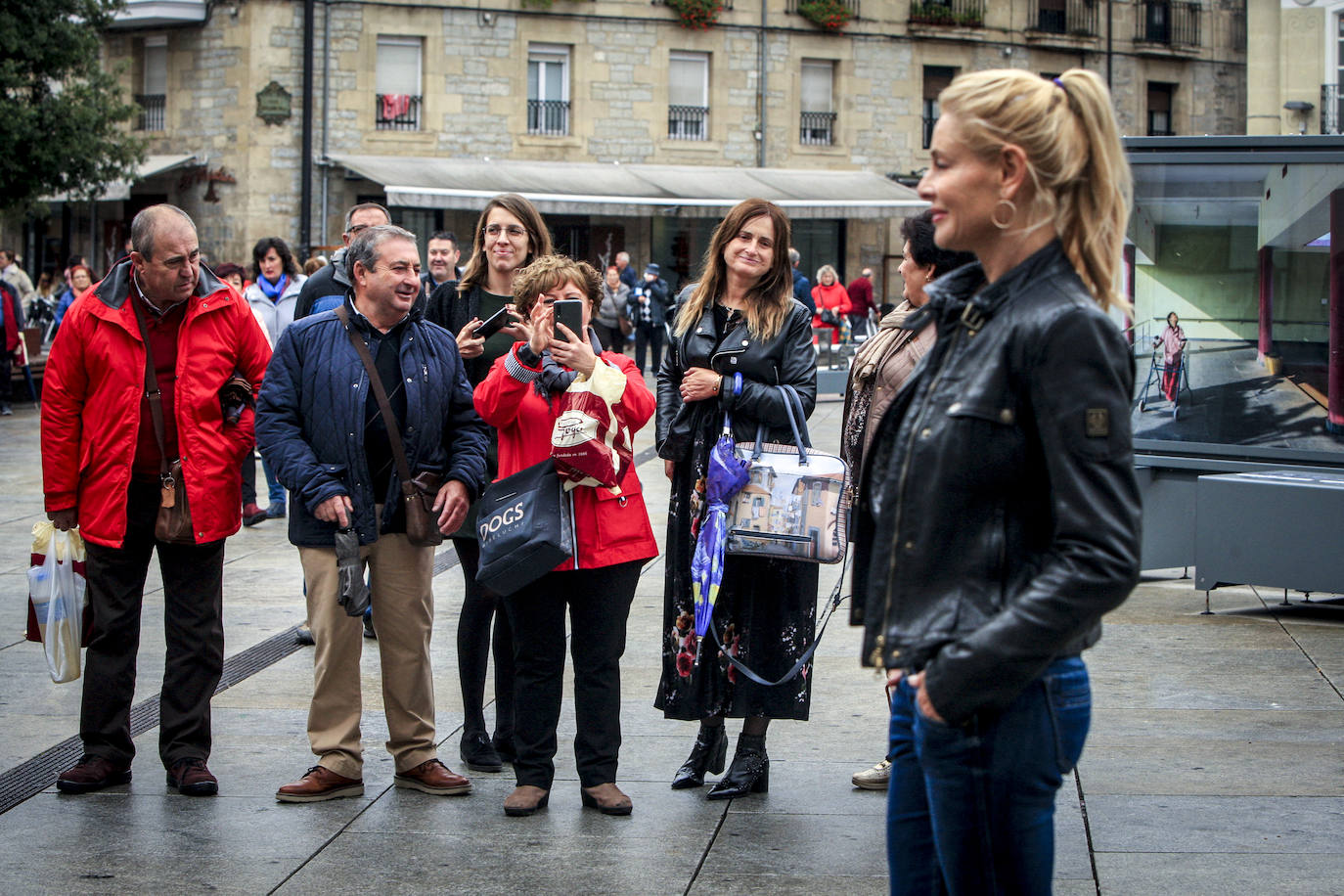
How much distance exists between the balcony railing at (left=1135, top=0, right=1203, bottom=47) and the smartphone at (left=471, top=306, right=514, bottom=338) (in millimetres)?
35094

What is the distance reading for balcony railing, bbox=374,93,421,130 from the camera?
31891 mm

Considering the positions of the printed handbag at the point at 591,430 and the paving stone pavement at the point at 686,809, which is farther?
the printed handbag at the point at 591,430

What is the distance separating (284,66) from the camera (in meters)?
31.0

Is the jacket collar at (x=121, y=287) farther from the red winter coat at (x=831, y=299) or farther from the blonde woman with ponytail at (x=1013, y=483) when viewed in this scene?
the red winter coat at (x=831, y=299)

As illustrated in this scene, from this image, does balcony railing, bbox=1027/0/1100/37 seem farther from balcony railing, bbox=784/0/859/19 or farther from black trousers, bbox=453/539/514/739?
black trousers, bbox=453/539/514/739

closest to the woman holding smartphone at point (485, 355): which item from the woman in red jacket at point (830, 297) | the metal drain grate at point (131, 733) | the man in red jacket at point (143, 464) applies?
the man in red jacket at point (143, 464)

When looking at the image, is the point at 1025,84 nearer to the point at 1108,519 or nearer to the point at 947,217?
the point at 947,217

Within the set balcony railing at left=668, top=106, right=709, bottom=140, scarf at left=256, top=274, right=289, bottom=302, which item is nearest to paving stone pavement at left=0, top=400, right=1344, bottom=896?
scarf at left=256, top=274, right=289, bottom=302

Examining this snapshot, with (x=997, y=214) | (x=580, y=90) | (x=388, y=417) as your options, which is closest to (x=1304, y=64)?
(x=580, y=90)

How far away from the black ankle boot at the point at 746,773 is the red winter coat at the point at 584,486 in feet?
2.24

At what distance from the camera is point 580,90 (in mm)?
33000

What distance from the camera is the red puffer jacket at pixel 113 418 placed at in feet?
16.6

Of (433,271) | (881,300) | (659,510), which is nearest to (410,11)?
(881,300)

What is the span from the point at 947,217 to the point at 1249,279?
6.89m
